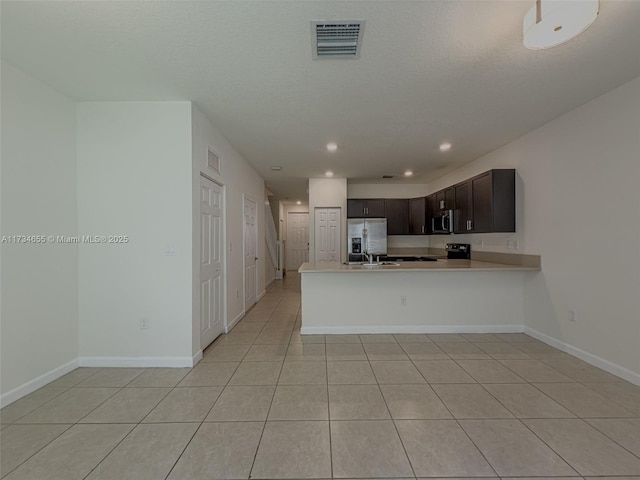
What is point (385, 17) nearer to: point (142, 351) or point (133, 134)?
point (133, 134)

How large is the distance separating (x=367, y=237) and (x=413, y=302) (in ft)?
8.24

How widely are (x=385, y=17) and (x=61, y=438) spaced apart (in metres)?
3.45

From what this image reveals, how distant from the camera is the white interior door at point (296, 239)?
10.8m

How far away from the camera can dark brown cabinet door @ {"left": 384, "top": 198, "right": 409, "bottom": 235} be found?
6.59 m

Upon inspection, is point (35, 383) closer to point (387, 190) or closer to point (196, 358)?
point (196, 358)

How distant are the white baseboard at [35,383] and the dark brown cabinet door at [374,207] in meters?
5.46

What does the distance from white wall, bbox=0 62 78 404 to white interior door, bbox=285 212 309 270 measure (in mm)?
8027

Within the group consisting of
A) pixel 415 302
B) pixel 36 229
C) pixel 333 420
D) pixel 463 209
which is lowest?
pixel 333 420

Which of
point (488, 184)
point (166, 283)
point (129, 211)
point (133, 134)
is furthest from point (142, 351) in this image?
point (488, 184)

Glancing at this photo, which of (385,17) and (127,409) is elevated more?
(385,17)

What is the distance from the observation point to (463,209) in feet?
15.2

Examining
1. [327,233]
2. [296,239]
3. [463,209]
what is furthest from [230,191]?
[296,239]

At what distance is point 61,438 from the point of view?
1911 millimetres

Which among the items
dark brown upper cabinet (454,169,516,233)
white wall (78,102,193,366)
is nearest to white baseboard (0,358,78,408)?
white wall (78,102,193,366)
